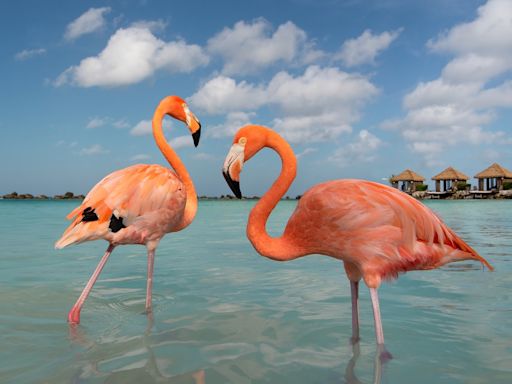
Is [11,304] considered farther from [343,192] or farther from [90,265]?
[343,192]

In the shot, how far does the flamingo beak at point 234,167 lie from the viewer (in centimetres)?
352

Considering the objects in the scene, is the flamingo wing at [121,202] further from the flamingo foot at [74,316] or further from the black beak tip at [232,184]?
the black beak tip at [232,184]

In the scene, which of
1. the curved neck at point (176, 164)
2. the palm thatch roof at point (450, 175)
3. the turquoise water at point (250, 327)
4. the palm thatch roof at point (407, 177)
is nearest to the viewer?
the turquoise water at point (250, 327)

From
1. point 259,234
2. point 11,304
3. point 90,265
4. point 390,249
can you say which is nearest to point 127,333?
point 259,234

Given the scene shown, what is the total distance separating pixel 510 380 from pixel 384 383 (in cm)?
83

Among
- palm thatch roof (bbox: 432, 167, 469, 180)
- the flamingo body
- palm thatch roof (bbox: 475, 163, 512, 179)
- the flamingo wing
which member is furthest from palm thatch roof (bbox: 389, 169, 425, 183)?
the flamingo body

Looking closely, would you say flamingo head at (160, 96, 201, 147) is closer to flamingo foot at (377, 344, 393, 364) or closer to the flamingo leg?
the flamingo leg

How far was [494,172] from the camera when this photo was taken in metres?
52.7

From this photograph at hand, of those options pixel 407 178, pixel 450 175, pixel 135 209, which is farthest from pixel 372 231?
pixel 450 175

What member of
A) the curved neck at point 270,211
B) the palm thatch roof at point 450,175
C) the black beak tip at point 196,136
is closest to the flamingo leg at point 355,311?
the curved neck at point 270,211

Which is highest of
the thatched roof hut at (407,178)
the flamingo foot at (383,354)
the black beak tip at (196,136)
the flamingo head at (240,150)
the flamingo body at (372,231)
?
the thatched roof hut at (407,178)

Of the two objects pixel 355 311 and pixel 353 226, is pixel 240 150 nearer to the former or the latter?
pixel 353 226

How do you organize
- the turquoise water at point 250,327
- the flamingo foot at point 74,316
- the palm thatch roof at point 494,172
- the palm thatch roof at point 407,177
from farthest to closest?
the palm thatch roof at point 407,177 → the palm thatch roof at point 494,172 → the flamingo foot at point 74,316 → the turquoise water at point 250,327

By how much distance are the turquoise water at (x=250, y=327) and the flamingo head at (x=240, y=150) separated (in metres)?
1.26
